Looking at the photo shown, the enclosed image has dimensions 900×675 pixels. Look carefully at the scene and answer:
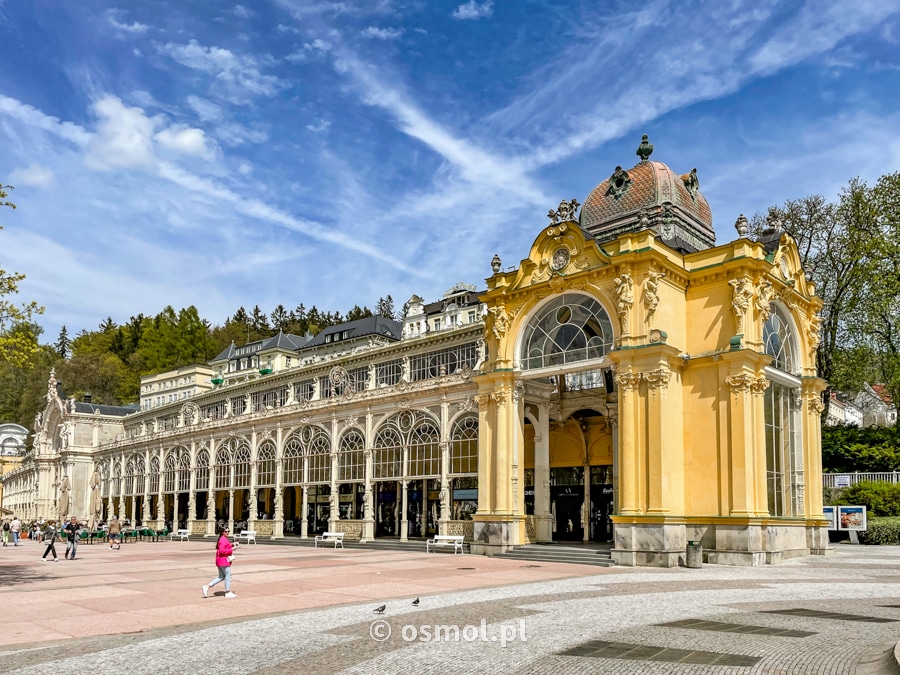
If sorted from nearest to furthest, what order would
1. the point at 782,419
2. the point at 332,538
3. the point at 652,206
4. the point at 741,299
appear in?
1. the point at 741,299
2. the point at 782,419
3. the point at 652,206
4. the point at 332,538

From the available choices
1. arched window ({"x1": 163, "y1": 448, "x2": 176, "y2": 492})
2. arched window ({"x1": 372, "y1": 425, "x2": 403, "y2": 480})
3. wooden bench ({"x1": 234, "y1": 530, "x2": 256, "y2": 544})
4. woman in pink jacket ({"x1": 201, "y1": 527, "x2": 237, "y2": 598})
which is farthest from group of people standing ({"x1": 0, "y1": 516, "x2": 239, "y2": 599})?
arched window ({"x1": 163, "y1": 448, "x2": 176, "y2": 492})

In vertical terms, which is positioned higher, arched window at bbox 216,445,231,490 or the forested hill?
the forested hill

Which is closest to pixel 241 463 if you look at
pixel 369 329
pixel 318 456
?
pixel 318 456

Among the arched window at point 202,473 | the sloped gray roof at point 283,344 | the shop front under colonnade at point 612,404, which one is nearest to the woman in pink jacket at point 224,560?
the shop front under colonnade at point 612,404

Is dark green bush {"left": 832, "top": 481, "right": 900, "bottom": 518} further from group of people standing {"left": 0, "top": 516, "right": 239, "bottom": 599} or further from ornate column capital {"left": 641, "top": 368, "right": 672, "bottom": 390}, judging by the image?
group of people standing {"left": 0, "top": 516, "right": 239, "bottom": 599}

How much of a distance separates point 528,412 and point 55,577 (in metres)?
20.0

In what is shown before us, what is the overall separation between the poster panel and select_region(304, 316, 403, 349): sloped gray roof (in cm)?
4213

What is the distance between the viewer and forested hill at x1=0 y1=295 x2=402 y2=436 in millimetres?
111062

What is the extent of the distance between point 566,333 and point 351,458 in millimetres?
17418

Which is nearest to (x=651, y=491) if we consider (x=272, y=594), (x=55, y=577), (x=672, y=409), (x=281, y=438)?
(x=672, y=409)

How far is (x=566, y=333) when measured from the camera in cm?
3138

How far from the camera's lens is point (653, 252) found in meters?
28.5

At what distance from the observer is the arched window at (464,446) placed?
36.9 meters

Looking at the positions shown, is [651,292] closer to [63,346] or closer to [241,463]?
[241,463]
